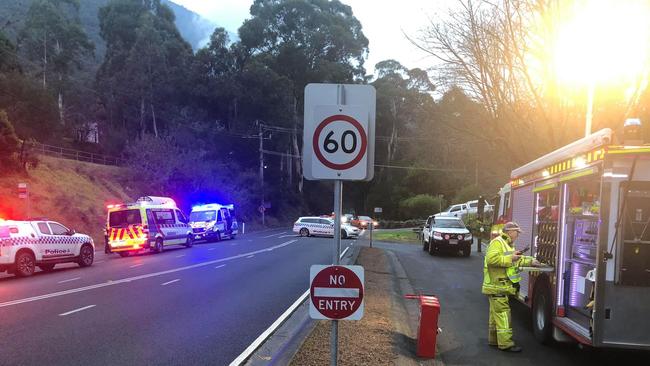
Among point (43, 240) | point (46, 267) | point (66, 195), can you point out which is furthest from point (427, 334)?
point (66, 195)

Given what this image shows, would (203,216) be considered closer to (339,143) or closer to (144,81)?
(144,81)


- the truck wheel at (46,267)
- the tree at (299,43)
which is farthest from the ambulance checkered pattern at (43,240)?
the tree at (299,43)

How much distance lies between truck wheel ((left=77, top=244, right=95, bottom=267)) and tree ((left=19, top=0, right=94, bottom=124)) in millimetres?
41610

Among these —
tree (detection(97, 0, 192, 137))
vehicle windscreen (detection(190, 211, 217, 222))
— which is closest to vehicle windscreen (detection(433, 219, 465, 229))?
vehicle windscreen (detection(190, 211, 217, 222))

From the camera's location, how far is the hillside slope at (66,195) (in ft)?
93.5

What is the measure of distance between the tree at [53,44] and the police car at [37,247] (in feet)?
138

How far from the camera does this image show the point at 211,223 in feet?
106

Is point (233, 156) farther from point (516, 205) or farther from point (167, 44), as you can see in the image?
point (516, 205)

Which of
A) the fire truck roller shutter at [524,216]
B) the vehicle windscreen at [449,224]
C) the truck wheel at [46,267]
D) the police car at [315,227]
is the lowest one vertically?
the police car at [315,227]

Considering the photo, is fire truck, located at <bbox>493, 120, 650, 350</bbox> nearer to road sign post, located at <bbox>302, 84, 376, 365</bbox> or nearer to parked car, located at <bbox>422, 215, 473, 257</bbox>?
road sign post, located at <bbox>302, 84, 376, 365</bbox>

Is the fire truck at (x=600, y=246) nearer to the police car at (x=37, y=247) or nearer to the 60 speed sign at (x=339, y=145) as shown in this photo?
the 60 speed sign at (x=339, y=145)

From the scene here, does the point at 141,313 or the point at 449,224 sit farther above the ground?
the point at 449,224

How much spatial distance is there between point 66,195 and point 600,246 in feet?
108

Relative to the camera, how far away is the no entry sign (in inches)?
176
